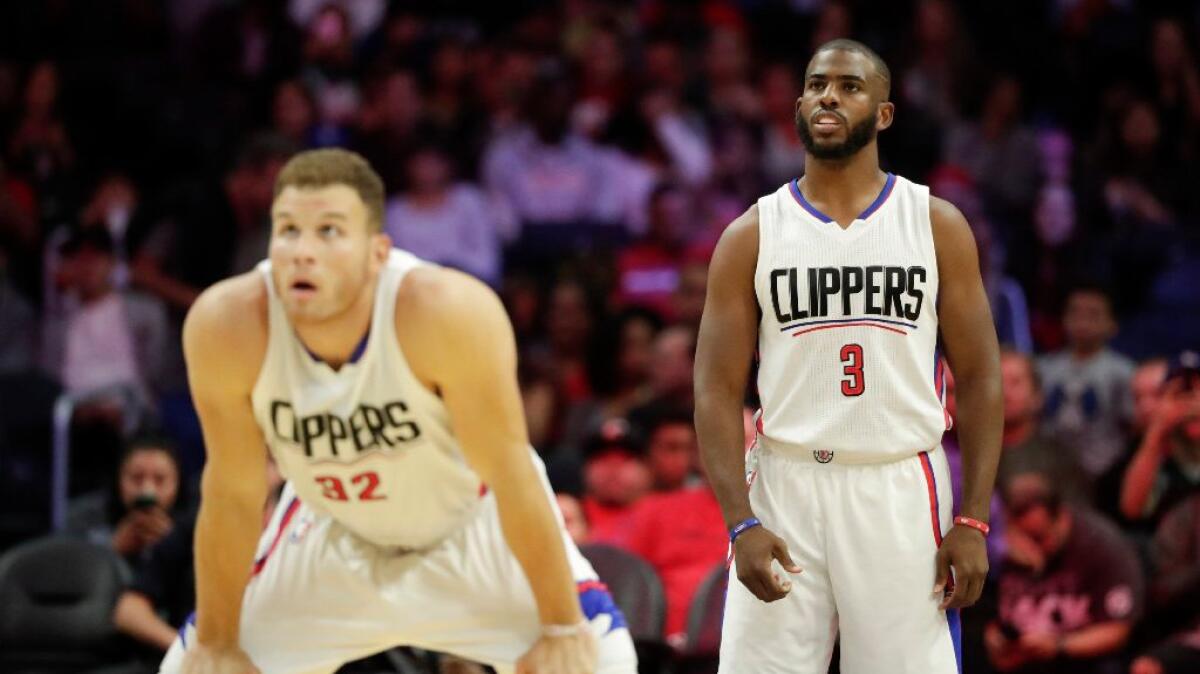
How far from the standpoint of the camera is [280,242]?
436 cm

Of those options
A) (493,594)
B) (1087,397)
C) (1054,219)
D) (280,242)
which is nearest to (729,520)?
(493,594)

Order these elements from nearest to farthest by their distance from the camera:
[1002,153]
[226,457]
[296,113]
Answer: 1. [226,457]
2. [296,113]
3. [1002,153]

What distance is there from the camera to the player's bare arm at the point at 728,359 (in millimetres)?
4215

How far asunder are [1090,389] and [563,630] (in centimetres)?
504

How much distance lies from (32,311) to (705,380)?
20.4ft

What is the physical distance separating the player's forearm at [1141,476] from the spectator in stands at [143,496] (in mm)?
4111

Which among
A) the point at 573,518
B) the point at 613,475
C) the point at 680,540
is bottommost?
the point at 680,540

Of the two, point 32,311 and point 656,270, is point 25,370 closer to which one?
point 32,311

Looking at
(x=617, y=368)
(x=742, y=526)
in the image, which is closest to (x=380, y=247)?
(x=742, y=526)

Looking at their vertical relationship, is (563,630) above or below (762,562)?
below

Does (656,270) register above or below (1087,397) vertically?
above

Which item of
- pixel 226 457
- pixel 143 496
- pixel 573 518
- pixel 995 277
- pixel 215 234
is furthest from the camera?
pixel 215 234

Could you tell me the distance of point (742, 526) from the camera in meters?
4.14

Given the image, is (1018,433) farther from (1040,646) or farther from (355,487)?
(355,487)
